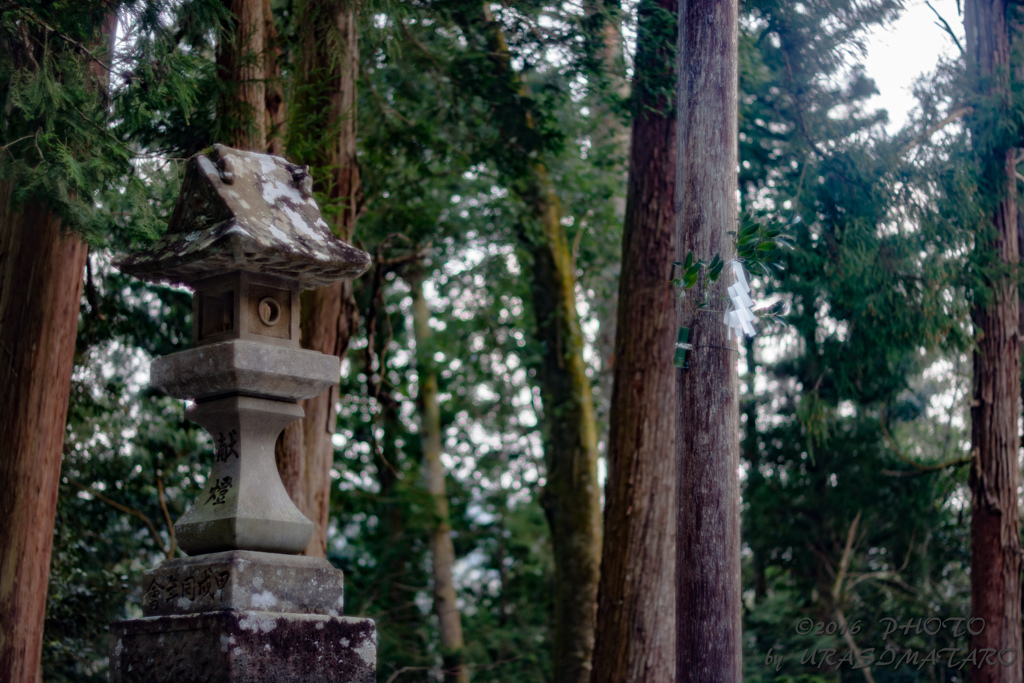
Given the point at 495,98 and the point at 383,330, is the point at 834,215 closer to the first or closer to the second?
the point at 495,98

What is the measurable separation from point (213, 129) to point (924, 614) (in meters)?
9.84

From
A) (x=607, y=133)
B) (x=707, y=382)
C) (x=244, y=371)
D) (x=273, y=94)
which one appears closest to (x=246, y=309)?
(x=244, y=371)

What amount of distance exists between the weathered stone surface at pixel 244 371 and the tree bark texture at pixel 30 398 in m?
2.30

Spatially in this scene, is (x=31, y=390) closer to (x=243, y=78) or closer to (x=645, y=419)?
(x=243, y=78)

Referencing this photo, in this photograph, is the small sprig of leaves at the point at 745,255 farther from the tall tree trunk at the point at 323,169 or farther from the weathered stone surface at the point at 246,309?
the tall tree trunk at the point at 323,169

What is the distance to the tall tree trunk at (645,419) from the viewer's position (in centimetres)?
726

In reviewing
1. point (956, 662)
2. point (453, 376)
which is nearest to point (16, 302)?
point (453, 376)

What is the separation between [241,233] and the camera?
3.87 meters

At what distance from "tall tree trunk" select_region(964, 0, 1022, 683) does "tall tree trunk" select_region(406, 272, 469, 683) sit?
692 centimetres

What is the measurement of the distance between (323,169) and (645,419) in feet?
9.85

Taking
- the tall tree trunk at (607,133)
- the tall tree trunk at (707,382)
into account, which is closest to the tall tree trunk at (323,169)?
the tall tree trunk at (607,133)

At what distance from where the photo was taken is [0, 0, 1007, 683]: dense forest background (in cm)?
662

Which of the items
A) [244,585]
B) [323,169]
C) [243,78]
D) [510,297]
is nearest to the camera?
[244,585]

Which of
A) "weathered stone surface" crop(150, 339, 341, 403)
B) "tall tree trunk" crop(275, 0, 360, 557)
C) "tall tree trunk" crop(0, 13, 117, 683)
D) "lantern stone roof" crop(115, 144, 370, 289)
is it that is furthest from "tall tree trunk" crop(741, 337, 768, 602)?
"weathered stone surface" crop(150, 339, 341, 403)
